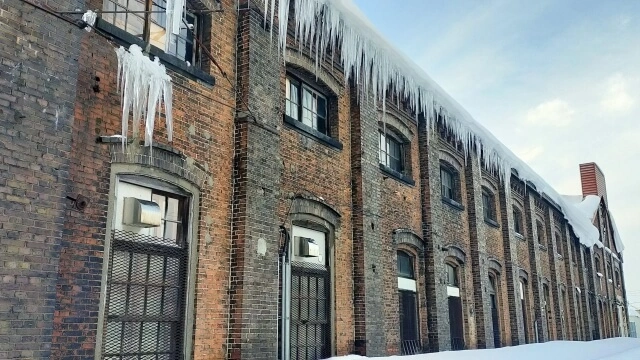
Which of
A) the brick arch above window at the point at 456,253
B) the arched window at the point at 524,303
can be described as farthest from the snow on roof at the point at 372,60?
the arched window at the point at 524,303

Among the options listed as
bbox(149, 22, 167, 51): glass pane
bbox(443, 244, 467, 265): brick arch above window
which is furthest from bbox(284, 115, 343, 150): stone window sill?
bbox(443, 244, 467, 265): brick arch above window

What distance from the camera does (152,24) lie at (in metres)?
6.84

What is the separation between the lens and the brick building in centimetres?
497

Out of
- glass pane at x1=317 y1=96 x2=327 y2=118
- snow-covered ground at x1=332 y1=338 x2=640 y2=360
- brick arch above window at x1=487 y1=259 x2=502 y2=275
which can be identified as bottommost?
snow-covered ground at x1=332 y1=338 x2=640 y2=360

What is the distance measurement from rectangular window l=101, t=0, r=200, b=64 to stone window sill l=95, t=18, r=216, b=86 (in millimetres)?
228

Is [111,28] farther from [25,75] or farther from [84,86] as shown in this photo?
[25,75]

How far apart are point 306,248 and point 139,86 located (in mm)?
3526

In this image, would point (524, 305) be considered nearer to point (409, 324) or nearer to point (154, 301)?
point (409, 324)

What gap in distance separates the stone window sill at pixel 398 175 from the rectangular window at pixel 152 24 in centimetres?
493

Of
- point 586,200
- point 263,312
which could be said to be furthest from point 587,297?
point 263,312

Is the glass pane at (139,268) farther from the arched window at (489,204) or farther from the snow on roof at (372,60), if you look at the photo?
the arched window at (489,204)

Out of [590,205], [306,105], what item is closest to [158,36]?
[306,105]

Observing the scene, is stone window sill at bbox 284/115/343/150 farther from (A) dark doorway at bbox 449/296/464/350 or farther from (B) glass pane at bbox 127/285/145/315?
(A) dark doorway at bbox 449/296/464/350

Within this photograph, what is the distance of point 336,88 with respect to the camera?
10.0 m
